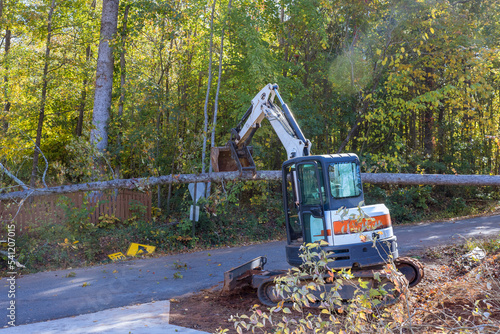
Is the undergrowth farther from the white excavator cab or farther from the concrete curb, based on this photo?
the concrete curb

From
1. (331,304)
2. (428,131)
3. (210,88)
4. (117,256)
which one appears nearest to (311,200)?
(331,304)

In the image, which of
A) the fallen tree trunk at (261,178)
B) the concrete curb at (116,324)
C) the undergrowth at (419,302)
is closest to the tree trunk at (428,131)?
the fallen tree trunk at (261,178)

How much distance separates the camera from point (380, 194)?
1820 cm

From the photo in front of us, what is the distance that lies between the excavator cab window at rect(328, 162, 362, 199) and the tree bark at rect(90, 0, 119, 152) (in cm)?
951

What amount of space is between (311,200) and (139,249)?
265 inches

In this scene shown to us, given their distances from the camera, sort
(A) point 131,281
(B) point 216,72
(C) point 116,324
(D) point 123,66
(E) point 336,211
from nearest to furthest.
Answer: (C) point 116,324, (E) point 336,211, (A) point 131,281, (B) point 216,72, (D) point 123,66

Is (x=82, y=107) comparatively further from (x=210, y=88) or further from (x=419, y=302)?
(x=419, y=302)

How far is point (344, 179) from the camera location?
6727mm

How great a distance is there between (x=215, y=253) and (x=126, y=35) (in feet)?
27.9

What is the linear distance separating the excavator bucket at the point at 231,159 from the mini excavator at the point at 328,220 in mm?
1260

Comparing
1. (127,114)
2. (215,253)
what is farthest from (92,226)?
(127,114)

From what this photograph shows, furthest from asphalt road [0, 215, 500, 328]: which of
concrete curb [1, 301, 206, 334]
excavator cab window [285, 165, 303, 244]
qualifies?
excavator cab window [285, 165, 303, 244]

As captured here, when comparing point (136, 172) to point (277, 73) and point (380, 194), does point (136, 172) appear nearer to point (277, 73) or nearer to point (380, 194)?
point (277, 73)

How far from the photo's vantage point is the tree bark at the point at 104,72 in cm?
1391
